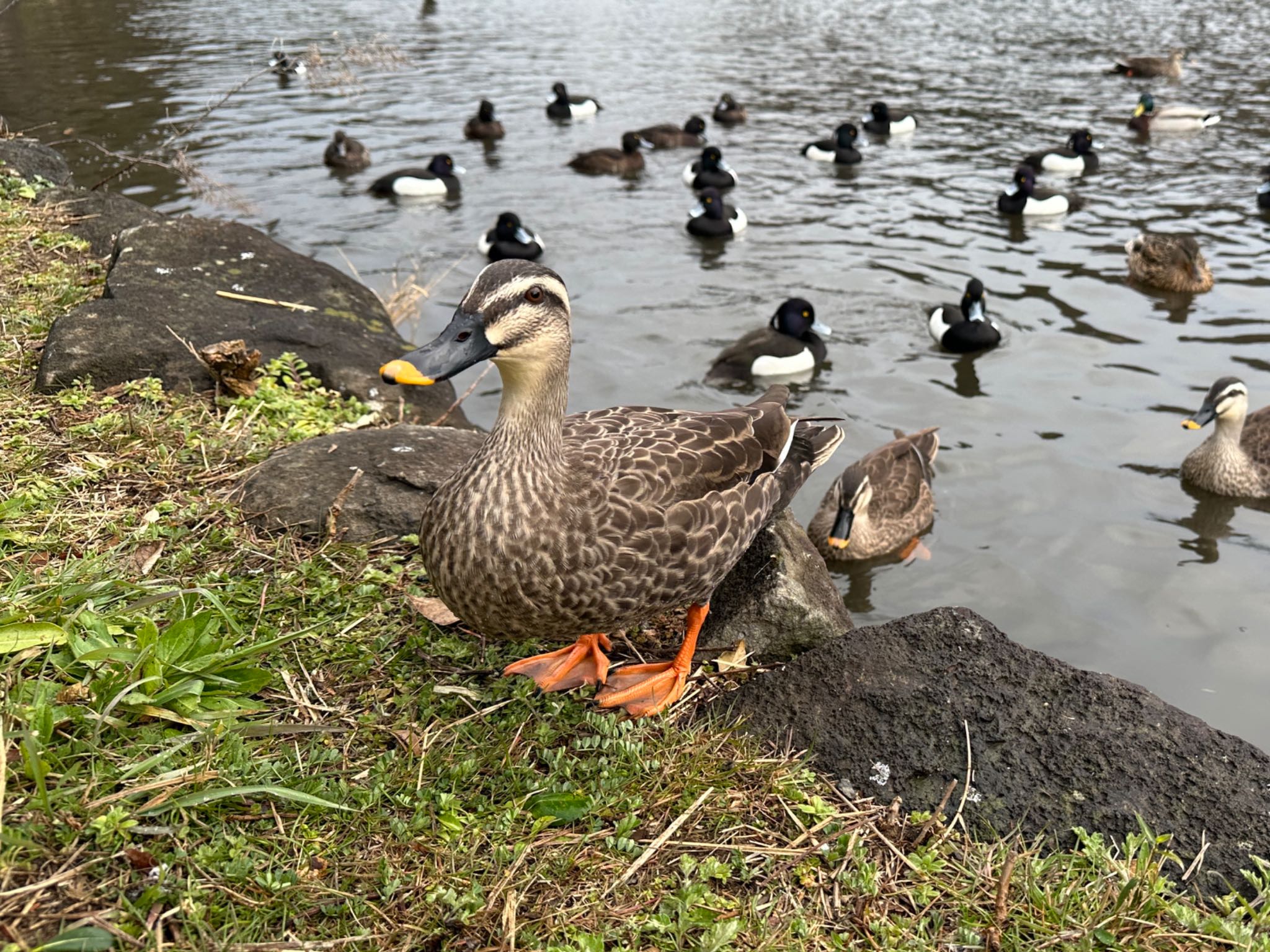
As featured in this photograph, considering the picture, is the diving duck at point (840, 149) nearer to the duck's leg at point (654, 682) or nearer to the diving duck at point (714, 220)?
the diving duck at point (714, 220)

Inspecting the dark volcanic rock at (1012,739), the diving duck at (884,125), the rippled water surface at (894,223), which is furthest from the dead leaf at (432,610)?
the diving duck at (884,125)

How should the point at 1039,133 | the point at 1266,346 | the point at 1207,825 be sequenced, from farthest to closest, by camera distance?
1. the point at 1039,133
2. the point at 1266,346
3. the point at 1207,825

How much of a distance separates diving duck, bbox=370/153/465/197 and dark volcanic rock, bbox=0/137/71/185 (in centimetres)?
447

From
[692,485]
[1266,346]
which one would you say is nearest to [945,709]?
[692,485]

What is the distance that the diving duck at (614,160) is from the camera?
16.0 m

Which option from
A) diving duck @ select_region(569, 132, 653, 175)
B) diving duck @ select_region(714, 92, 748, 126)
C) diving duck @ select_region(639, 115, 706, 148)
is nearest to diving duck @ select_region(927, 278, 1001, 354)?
diving duck @ select_region(569, 132, 653, 175)

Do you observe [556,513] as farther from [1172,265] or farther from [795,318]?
[1172,265]

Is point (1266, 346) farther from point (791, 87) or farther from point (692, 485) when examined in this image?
point (791, 87)

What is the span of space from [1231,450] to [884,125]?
458 inches

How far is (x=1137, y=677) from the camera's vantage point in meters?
5.79

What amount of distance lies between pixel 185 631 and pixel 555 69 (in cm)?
2189

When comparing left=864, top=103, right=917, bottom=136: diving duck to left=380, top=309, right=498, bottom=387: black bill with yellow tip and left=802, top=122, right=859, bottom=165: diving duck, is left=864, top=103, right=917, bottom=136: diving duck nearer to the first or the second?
left=802, top=122, right=859, bottom=165: diving duck

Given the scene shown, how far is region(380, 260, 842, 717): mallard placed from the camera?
348cm

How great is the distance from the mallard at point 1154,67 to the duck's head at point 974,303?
14349 mm
